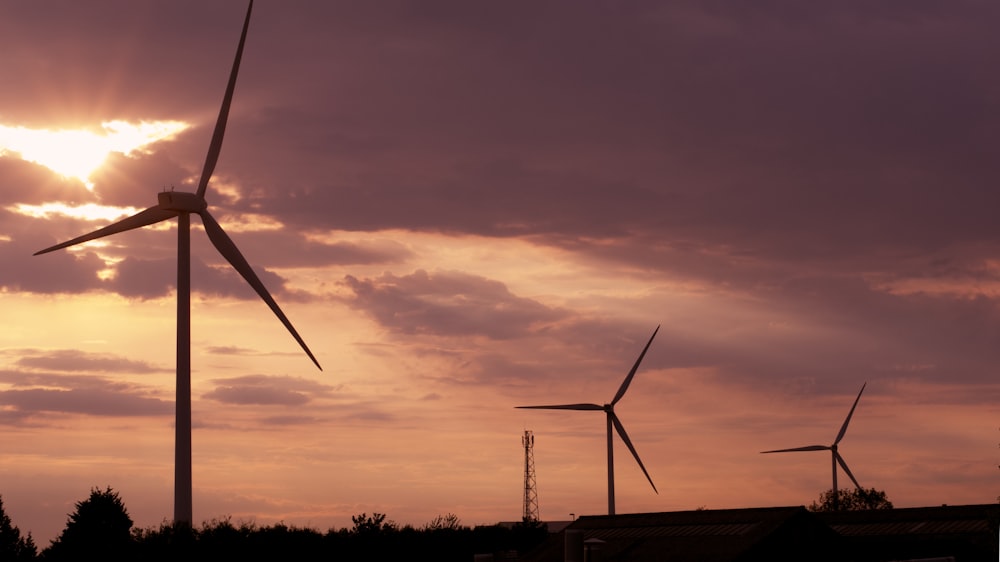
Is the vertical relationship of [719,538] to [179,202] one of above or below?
below

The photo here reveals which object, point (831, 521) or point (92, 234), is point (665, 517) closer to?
point (831, 521)

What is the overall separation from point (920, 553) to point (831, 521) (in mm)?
17266

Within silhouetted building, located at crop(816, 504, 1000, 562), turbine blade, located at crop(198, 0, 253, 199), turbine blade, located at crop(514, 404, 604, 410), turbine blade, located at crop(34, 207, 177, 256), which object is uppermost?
turbine blade, located at crop(198, 0, 253, 199)

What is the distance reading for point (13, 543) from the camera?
143 m

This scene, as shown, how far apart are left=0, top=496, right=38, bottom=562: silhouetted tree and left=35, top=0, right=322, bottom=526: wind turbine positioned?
200ft

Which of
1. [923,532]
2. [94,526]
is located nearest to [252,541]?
[94,526]

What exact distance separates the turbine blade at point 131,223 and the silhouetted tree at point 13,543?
5920 cm

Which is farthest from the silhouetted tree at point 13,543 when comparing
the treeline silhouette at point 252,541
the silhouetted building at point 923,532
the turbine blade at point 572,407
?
the silhouetted building at point 923,532

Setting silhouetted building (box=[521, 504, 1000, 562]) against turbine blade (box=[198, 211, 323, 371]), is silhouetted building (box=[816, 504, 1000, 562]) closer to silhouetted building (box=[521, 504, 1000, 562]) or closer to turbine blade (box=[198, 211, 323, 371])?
silhouetted building (box=[521, 504, 1000, 562])

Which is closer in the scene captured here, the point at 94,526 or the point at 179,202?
the point at 179,202

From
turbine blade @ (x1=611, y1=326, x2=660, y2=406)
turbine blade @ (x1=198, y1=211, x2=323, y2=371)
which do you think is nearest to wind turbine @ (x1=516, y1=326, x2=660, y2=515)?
turbine blade @ (x1=611, y1=326, x2=660, y2=406)

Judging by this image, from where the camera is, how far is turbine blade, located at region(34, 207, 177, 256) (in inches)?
3565

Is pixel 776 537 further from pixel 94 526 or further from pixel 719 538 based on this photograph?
pixel 94 526

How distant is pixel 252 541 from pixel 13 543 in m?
44.2
